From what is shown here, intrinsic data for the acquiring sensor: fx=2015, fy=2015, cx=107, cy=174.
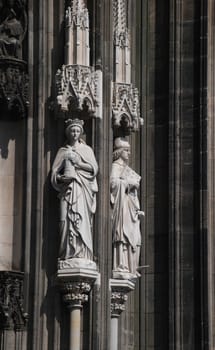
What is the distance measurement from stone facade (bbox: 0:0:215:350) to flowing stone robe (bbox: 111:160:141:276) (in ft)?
0.88

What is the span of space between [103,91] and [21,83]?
1.25 meters

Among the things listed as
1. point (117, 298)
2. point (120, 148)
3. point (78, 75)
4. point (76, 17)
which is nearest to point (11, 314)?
point (117, 298)

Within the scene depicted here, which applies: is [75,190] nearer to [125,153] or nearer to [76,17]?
[125,153]

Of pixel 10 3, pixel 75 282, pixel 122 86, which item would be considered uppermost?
pixel 10 3

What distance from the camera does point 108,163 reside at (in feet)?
95.6

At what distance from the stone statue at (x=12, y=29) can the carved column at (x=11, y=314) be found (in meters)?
3.24

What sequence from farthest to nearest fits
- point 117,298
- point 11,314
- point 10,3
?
point 117,298 < point 10,3 < point 11,314

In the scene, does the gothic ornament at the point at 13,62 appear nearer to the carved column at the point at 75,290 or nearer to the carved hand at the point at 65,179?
the carved hand at the point at 65,179

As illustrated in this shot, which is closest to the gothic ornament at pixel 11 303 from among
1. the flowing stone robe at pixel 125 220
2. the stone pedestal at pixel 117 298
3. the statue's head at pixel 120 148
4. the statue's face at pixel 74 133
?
the stone pedestal at pixel 117 298

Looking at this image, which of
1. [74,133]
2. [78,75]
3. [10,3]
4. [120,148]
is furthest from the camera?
[120,148]

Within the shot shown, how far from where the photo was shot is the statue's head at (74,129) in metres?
28.6

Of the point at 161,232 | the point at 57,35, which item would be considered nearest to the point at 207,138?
the point at 161,232

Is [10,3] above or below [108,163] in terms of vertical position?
above

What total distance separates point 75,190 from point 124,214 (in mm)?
1546
